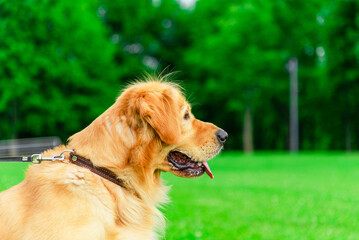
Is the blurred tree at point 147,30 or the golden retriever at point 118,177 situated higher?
the blurred tree at point 147,30

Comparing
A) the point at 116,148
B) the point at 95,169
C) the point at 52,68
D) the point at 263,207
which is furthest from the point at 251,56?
the point at 95,169

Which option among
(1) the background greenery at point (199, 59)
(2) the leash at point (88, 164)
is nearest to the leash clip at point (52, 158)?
(2) the leash at point (88, 164)

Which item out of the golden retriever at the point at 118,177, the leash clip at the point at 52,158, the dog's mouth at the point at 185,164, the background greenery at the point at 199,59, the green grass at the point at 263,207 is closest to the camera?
the golden retriever at the point at 118,177

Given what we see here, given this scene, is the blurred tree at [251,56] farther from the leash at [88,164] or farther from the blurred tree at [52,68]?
the leash at [88,164]

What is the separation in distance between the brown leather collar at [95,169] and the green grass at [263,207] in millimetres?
2202

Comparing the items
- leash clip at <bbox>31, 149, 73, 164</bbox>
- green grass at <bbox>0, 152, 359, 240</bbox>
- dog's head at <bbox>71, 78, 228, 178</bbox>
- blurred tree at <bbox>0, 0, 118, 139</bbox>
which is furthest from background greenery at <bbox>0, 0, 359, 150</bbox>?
dog's head at <bbox>71, 78, 228, 178</bbox>

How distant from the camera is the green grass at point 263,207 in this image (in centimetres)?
751

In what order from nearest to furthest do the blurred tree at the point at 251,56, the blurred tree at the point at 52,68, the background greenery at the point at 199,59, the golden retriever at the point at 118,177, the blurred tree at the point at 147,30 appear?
the golden retriever at the point at 118,177, the blurred tree at the point at 52,68, the background greenery at the point at 199,59, the blurred tree at the point at 251,56, the blurred tree at the point at 147,30

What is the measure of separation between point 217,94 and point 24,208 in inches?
1499

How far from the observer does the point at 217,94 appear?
41.3m

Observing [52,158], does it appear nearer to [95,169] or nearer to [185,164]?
[95,169]

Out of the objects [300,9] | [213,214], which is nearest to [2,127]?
[300,9]

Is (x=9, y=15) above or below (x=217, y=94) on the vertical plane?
above

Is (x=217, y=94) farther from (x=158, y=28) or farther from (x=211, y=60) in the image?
(x=158, y=28)
